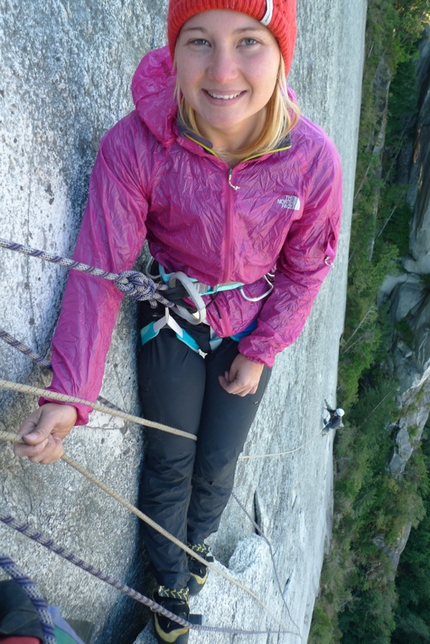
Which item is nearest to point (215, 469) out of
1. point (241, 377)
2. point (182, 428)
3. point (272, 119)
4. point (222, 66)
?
point (182, 428)

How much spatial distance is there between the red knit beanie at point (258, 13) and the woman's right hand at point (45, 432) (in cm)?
98

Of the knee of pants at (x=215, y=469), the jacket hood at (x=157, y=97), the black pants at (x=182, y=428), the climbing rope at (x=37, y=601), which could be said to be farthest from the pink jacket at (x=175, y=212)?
the knee of pants at (x=215, y=469)

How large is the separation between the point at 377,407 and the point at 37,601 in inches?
501

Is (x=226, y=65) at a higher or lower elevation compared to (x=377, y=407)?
higher

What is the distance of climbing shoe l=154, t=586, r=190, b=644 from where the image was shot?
1831mm

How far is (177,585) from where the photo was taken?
1863 millimetres

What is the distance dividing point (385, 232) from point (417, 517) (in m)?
7.89

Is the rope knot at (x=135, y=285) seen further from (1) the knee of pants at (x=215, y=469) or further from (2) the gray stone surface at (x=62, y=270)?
(1) the knee of pants at (x=215, y=469)

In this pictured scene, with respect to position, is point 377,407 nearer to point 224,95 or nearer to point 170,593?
point 170,593

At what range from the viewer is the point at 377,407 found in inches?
503

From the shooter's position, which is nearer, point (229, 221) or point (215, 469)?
point (229, 221)

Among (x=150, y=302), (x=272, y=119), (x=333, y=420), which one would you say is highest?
(x=272, y=119)

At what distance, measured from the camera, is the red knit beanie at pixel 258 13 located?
3.86 ft

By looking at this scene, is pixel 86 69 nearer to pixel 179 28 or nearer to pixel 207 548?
pixel 179 28
